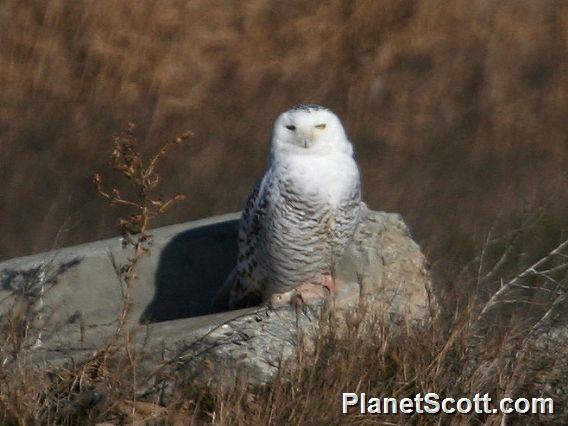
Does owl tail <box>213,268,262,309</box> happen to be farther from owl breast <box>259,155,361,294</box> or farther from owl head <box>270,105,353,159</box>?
owl head <box>270,105,353,159</box>

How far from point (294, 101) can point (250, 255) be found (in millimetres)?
1603

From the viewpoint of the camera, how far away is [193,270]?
687cm

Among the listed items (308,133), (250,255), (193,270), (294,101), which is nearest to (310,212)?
(308,133)

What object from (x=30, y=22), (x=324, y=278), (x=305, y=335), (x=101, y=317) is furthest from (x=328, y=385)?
(x=30, y=22)

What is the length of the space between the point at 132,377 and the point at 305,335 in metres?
0.69

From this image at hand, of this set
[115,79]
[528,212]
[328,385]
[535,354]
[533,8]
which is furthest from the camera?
[115,79]

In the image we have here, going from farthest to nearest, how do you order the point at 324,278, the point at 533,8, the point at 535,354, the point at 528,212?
the point at 533,8 → the point at 528,212 → the point at 324,278 → the point at 535,354

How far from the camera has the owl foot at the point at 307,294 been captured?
565 cm

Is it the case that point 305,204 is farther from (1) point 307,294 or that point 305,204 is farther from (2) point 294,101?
(2) point 294,101

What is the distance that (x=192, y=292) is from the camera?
691 centimetres

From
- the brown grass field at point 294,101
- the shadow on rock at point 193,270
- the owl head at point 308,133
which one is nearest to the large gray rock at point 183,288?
the shadow on rock at point 193,270

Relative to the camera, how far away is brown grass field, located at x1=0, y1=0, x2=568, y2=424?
7.14 meters

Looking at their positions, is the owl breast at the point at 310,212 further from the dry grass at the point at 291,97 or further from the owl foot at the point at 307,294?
the dry grass at the point at 291,97

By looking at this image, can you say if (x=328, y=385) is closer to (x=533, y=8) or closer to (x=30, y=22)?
(x=533, y=8)
